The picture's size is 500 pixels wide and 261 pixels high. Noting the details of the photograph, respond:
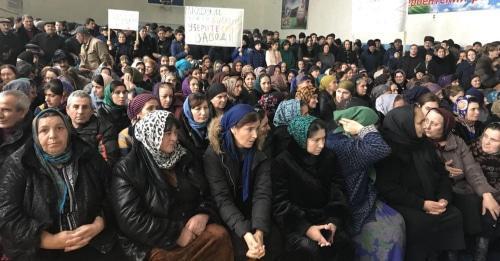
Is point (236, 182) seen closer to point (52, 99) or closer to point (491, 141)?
point (491, 141)

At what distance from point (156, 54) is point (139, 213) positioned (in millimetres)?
8406

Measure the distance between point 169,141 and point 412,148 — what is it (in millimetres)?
1823

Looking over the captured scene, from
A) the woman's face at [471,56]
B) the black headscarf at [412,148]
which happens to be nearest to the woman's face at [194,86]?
the black headscarf at [412,148]

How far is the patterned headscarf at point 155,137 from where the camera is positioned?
2.42m

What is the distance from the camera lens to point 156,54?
33.8 ft

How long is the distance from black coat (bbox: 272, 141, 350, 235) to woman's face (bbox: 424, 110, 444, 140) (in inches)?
35.4

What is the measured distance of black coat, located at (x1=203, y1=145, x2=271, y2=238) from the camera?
8.61 ft

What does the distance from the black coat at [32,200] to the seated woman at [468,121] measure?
339 cm

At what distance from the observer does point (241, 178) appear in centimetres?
282

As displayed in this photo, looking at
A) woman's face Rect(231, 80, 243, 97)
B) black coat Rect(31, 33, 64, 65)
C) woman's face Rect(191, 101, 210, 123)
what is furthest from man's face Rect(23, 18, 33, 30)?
woman's face Rect(191, 101, 210, 123)

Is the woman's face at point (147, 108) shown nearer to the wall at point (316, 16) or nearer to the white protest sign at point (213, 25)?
the white protest sign at point (213, 25)

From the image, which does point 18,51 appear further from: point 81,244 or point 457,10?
point 457,10

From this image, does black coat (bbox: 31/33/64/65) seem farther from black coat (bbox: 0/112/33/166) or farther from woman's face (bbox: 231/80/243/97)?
black coat (bbox: 0/112/33/166)

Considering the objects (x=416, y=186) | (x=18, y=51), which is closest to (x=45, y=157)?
(x=416, y=186)
